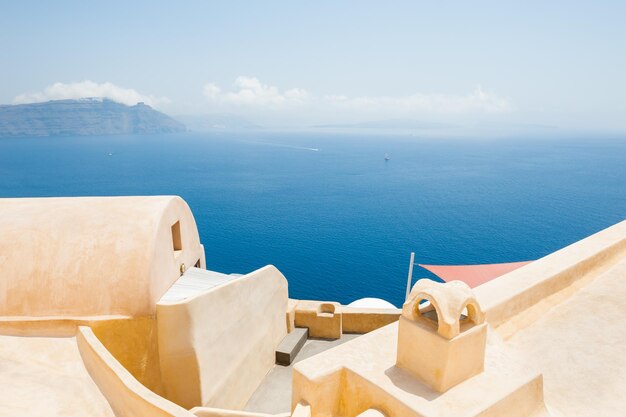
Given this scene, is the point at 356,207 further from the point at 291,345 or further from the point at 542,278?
the point at 542,278

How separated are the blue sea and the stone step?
67.4 feet

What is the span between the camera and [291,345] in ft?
56.7

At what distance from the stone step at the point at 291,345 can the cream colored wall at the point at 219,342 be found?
0.50 meters

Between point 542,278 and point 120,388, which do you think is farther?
point 542,278

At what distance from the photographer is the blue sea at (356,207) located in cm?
4775

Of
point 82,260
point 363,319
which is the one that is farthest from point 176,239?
point 363,319

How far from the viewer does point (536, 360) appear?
939 centimetres

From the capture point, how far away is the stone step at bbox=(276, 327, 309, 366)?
16.8 metres

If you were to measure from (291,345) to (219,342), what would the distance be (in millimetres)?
5367

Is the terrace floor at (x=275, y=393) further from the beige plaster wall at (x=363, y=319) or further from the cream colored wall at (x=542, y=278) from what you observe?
the cream colored wall at (x=542, y=278)

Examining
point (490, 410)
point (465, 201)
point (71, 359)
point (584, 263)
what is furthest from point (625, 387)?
point (465, 201)

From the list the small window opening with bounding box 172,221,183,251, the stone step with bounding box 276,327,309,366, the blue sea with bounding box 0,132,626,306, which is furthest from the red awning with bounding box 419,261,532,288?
the blue sea with bounding box 0,132,626,306

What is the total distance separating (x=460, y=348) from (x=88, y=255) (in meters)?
9.67

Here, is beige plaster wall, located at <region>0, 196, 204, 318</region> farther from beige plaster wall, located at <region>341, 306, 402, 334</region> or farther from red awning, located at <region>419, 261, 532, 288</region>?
red awning, located at <region>419, 261, 532, 288</region>
